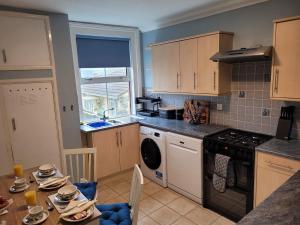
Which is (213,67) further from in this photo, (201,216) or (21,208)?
(21,208)

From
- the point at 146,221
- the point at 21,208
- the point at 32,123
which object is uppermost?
the point at 32,123

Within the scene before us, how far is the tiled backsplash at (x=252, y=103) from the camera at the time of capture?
7.95ft

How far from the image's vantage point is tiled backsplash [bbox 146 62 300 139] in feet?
7.95

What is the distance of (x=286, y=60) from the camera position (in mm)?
2004

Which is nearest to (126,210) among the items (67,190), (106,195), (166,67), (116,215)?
(116,215)

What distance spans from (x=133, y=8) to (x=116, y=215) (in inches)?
90.7

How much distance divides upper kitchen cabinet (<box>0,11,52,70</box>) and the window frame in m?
0.60

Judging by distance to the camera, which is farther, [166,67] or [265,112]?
[166,67]

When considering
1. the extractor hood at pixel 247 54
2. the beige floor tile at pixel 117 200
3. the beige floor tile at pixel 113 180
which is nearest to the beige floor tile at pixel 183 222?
the beige floor tile at pixel 117 200

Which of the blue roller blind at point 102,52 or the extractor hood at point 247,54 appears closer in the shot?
the extractor hood at point 247,54

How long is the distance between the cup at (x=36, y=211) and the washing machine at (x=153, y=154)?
184 cm

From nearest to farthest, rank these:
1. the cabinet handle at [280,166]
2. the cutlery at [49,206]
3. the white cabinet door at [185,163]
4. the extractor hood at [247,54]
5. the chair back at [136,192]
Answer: the cutlery at [49,206]
the chair back at [136,192]
the cabinet handle at [280,166]
the extractor hood at [247,54]
the white cabinet door at [185,163]

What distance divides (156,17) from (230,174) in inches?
92.7

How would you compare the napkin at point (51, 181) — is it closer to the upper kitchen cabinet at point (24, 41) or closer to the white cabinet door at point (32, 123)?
the white cabinet door at point (32, 123)
